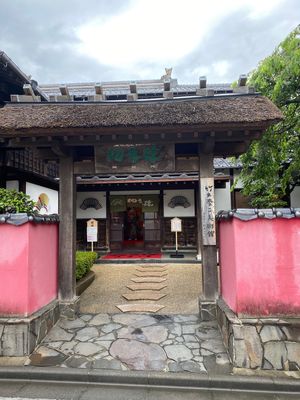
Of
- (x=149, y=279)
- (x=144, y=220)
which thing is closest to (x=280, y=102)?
(x=149, y=279)

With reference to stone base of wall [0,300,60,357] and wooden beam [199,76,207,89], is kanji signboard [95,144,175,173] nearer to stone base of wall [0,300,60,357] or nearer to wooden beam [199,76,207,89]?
wooden beam [199,76,207,89]

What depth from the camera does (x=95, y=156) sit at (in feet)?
18.9

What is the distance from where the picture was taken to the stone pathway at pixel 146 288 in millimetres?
6094

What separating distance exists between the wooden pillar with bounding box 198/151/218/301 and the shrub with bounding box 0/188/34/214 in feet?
11.8

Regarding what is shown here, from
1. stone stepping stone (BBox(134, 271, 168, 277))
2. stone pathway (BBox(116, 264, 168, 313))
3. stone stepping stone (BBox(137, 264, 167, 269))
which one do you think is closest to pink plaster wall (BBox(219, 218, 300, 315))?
stone pathway (BBox(116, 264, 168, 313))

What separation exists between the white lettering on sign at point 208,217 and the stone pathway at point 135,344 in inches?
67.5

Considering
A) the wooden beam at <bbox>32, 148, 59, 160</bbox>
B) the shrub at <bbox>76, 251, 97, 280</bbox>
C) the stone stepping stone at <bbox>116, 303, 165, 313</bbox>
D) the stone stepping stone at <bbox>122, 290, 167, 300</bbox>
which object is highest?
the wooden beam at <bbox>32, 148, 59, 160</bbox>

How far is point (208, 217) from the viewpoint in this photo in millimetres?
5484

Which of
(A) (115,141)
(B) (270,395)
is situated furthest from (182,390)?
(A) (115,141)

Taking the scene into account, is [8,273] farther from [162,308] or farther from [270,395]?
[270,395]

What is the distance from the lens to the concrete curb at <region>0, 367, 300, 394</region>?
11.8ft

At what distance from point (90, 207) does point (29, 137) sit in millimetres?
8984

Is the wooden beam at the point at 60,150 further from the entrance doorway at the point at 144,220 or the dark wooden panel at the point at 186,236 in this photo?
the dark wooden panel at the point at 186,236

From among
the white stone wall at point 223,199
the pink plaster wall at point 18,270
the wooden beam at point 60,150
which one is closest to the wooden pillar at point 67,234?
the wooden beam at point 60,150
